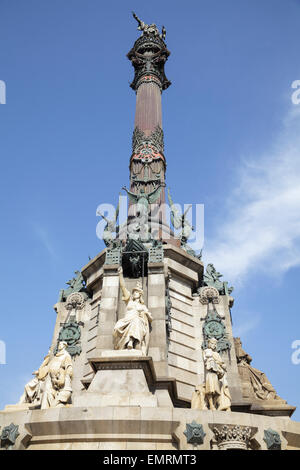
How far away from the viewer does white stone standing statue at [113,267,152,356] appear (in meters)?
13.6

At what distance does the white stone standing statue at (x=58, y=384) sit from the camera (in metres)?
12.4

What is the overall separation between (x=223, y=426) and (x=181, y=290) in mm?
8980

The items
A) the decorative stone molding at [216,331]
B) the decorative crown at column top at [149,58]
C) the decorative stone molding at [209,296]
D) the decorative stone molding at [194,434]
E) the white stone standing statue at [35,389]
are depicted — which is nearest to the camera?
the decorative stone molding at [194,434]

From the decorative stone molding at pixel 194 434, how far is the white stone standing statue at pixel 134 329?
343 cm

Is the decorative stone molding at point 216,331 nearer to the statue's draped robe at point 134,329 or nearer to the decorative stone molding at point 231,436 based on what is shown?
the statue's draped robe at point 134,329

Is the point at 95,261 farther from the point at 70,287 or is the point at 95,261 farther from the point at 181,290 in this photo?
the point at 181,290

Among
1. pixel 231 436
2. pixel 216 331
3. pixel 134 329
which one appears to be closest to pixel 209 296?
pixel 216 331

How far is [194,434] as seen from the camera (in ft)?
32.8

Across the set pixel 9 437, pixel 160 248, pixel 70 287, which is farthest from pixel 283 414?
pixel 70 287

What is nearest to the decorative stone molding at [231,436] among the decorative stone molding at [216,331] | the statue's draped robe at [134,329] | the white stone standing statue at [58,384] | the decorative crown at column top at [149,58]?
the statue's draped robe at [134,329]

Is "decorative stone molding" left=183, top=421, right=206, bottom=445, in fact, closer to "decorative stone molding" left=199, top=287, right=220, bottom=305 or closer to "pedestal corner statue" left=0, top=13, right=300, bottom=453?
"pedestal corner statue" left=0, top=13, right=300, bottom=453

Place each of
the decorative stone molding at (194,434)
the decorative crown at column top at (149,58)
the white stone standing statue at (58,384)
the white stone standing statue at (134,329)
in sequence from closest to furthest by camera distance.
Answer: the decorative stone molding at (194,434)
the white stone standing statue at (58,384)
the white stone standing statue at (134,329)
the decorative crown at column top at (149,58)

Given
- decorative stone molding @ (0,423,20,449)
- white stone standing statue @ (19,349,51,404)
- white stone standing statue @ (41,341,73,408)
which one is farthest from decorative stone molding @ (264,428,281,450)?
white stone standing statue @ (19,349,51,404)

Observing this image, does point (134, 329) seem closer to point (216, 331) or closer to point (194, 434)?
point (194, 434)
